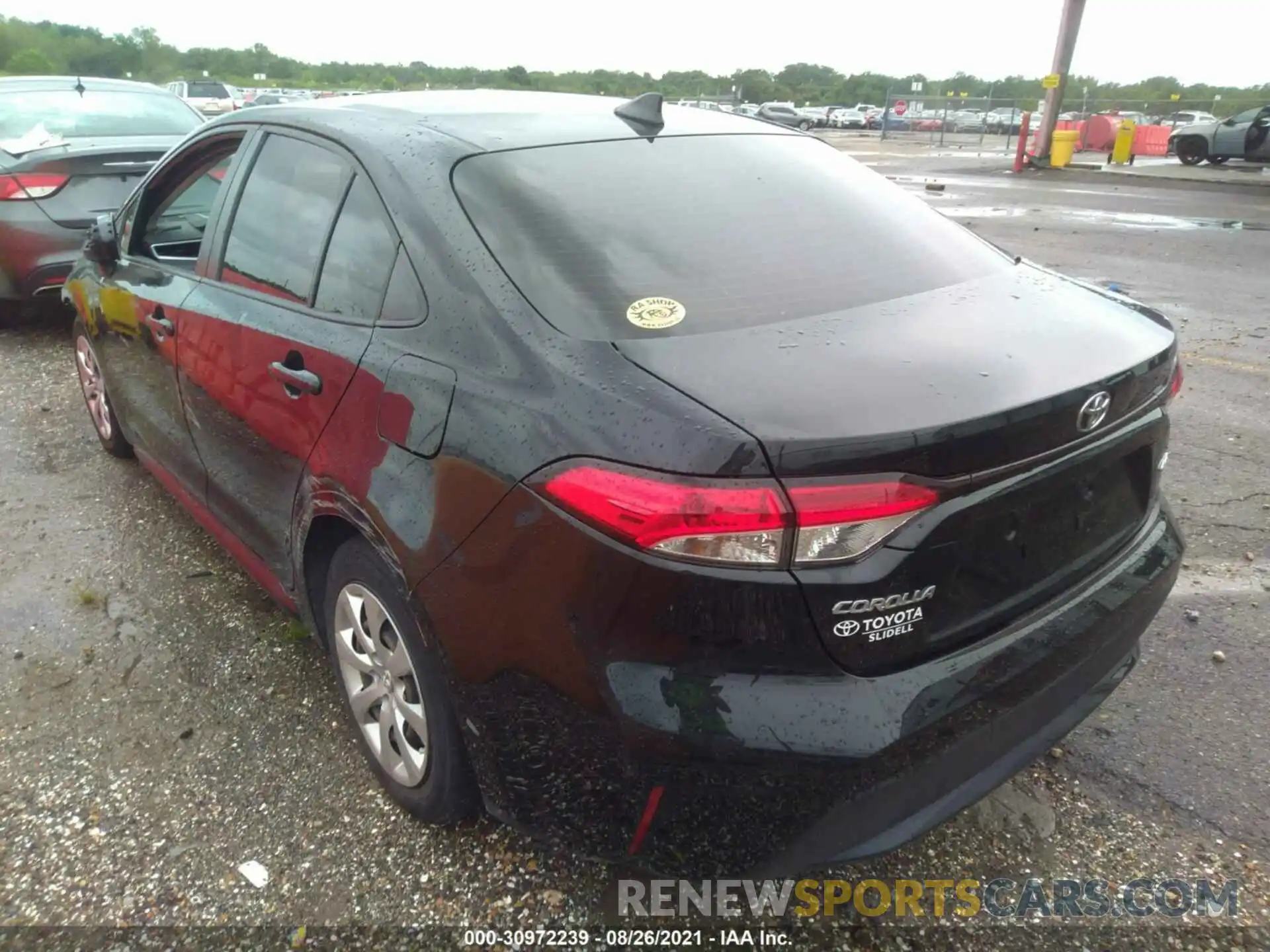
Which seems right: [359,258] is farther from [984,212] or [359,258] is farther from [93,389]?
[984,212]

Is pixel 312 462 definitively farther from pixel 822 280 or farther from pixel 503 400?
pixel 822 280

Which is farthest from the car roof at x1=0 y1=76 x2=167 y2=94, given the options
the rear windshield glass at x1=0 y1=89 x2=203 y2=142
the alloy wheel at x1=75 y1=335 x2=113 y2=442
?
the alloy wheel at x1=75 y1=335 x2=113 y2=442

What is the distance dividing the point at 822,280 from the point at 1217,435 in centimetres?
356

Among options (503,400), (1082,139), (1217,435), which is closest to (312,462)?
(503,400)

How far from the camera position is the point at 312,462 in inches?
93.1

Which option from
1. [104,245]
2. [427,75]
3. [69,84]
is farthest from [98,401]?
[427,75]

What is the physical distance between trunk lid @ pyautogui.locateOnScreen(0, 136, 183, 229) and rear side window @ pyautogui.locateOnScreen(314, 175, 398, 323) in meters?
4.67

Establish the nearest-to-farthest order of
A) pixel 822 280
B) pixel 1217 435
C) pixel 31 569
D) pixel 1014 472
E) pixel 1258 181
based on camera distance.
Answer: pixel 1014 472
pixel 822 280
pixel 31 569
pixel 1217 435
pixel 1258 181

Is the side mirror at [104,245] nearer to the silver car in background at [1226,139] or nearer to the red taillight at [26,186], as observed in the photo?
the red taillight at [26,186]

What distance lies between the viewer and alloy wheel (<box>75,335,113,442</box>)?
14.4 ft

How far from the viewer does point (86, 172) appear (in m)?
6.16

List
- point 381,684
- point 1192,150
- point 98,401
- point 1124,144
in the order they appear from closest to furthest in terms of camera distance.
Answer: point 381,684 → point 98,401 → point 1192,150 → point 1124,144

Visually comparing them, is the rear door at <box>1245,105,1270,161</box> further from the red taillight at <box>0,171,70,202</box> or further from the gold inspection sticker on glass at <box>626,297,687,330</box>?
the gold inspection sticker on glass at <box>626,297,687,330</box>

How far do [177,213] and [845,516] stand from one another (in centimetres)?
331
